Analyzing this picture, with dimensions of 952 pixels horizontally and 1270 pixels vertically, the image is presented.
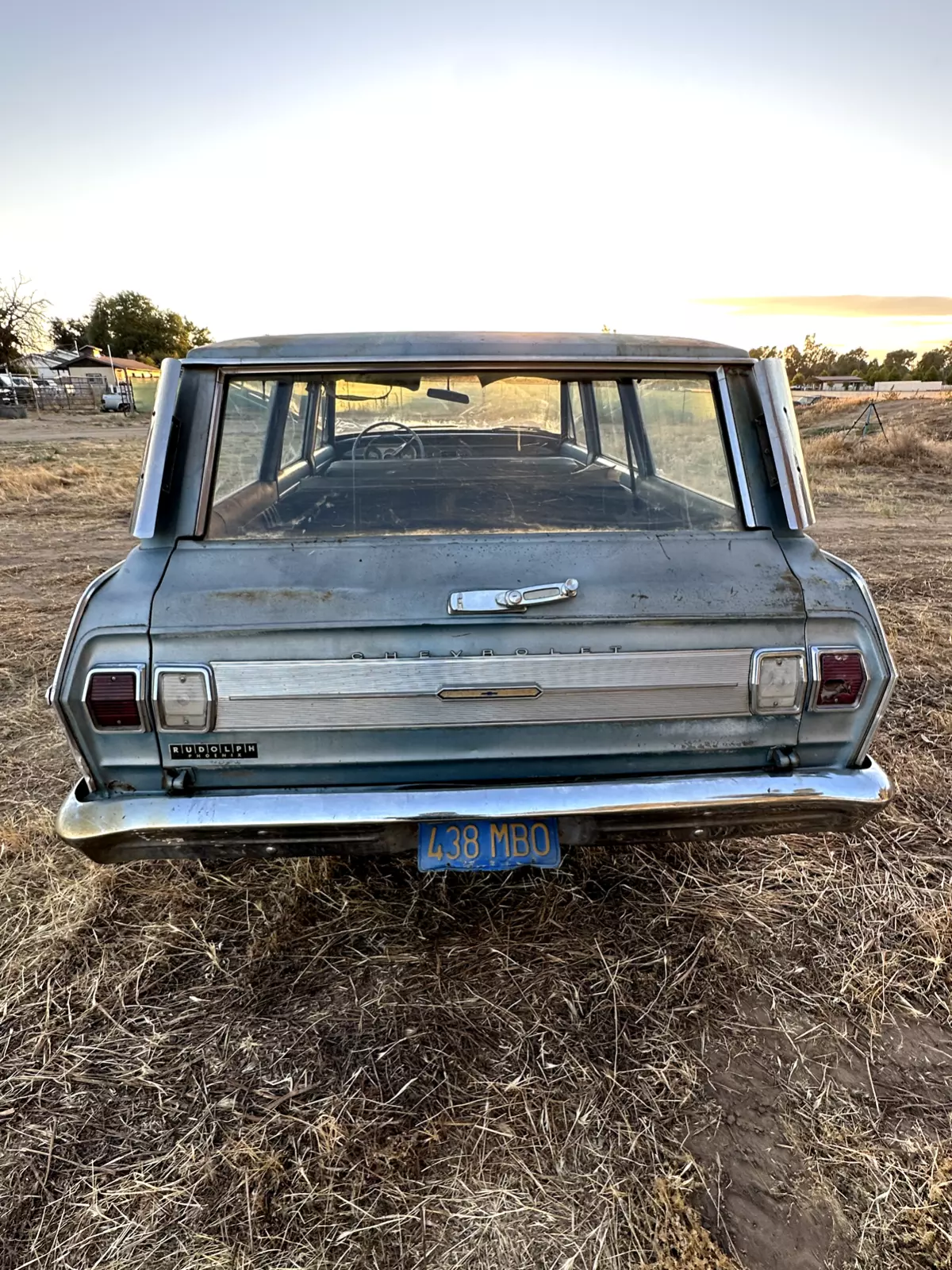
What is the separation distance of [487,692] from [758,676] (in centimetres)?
75

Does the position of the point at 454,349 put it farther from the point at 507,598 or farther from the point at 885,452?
the point at 885,452

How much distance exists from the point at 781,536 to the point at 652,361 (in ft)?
2.14

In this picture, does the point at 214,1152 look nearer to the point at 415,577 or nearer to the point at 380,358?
the point at 415,577

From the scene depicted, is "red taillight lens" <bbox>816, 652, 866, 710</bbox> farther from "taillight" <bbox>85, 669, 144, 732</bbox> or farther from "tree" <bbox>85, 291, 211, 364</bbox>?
"tree" <bbox>85, 291, 211, 364</bbox>

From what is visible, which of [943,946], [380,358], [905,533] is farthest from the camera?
[905,533]

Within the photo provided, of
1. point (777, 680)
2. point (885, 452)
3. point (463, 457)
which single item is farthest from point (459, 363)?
point (885, 452)

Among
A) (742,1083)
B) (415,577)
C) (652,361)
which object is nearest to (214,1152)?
(742,1083)

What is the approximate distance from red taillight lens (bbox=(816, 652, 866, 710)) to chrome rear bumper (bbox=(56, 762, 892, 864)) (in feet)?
0.76

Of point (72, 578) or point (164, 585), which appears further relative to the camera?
point (72, 578)

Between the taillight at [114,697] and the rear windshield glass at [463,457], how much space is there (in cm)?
48

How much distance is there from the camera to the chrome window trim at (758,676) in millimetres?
1921

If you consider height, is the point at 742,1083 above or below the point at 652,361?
below

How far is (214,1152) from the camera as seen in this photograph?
169cm

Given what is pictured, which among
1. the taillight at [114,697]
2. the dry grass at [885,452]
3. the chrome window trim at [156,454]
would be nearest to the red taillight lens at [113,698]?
the taillight at [114,697]
